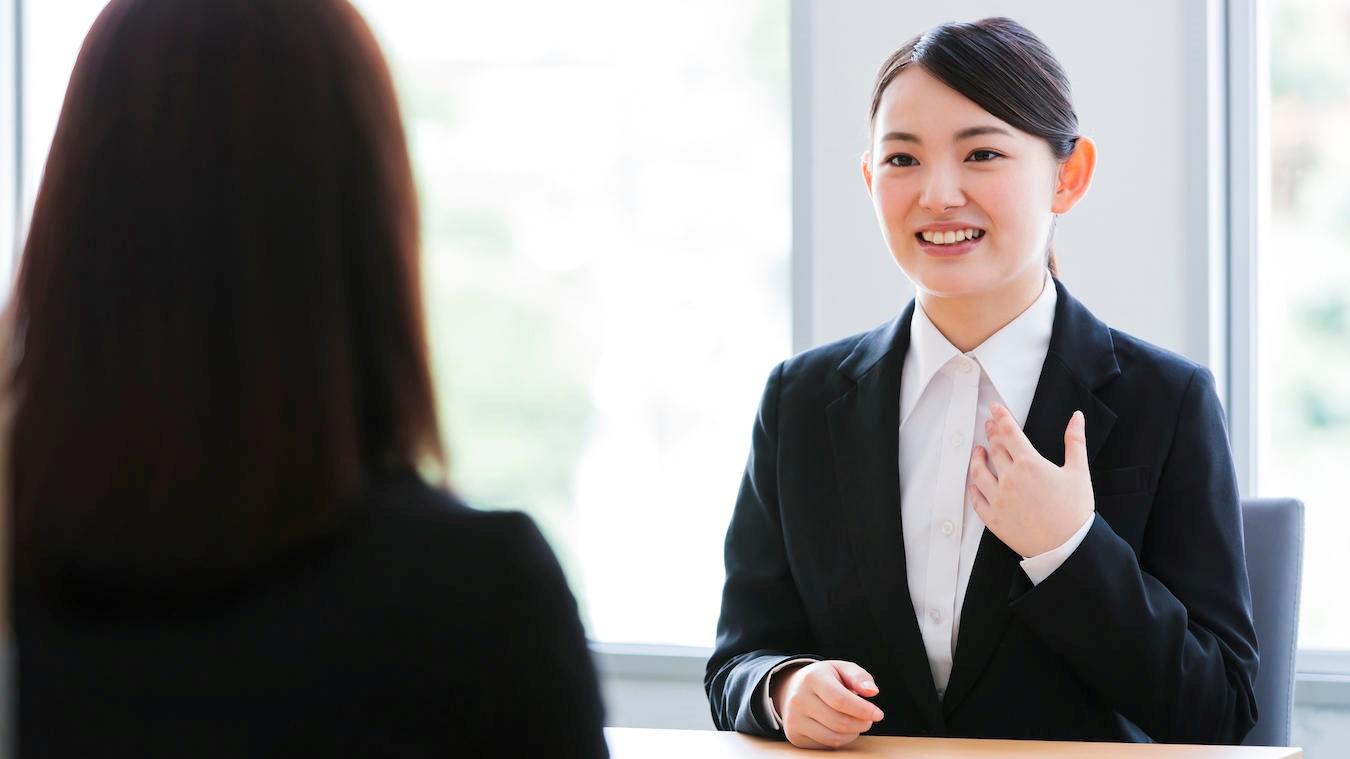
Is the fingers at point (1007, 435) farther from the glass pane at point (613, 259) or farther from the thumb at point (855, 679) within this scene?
the glass pane at point (613, 259)

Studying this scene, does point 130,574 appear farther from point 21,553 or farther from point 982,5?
point 982,5

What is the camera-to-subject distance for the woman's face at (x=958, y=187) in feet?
5.35

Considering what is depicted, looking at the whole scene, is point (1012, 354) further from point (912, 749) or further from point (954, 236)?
point (912, 749)

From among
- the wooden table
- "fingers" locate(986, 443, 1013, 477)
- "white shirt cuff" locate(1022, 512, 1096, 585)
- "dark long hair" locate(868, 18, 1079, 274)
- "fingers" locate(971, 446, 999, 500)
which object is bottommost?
the wooden table

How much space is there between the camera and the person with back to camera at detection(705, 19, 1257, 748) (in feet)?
4.92

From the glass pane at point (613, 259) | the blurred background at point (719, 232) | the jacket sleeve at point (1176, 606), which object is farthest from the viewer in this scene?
the glass pane at point (613, 259)

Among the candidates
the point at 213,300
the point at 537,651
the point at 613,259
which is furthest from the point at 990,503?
the point at 613,259

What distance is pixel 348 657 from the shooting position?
26.8 inches

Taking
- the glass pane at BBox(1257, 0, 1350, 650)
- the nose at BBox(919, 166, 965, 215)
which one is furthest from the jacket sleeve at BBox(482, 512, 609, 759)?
the glass pane at BBox(1257, 0, 1350, 650)

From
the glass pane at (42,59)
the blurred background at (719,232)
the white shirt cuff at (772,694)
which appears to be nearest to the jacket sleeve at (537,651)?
the white shirt cuff at (772,694)

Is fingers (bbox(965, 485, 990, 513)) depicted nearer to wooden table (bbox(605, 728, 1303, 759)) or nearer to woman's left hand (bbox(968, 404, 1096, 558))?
woman's left hand (bbox(968, 404, 1096, 558))

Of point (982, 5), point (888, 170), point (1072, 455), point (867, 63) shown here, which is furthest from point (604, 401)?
point (1072, 455)

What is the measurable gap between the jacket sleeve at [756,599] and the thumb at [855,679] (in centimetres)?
15

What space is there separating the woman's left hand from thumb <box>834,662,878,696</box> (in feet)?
0.74
